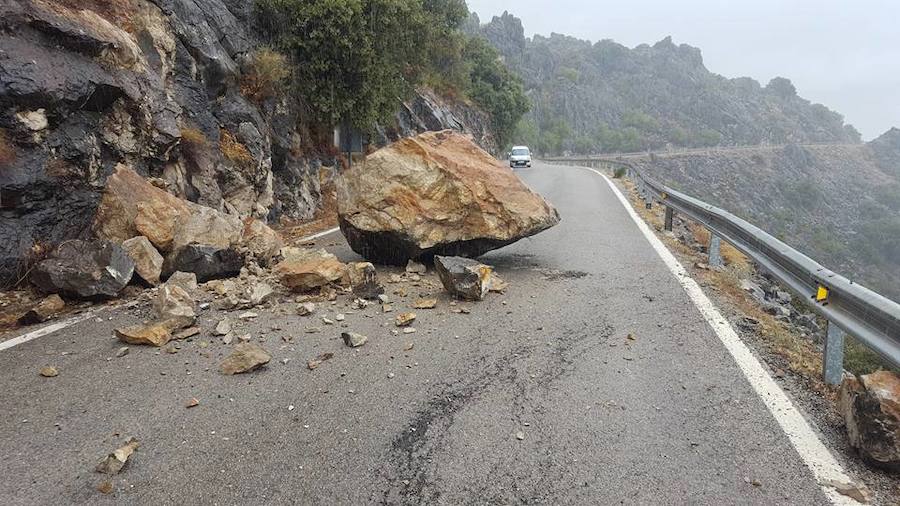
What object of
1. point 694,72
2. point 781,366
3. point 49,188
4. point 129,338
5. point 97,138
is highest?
point 694,72

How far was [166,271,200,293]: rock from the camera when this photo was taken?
20.1 feet

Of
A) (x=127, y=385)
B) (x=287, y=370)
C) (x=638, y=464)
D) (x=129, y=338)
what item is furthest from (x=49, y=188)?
(x=638, y=464)

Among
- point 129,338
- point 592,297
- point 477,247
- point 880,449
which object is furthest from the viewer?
point 477,247

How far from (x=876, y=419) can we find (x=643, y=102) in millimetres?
161085

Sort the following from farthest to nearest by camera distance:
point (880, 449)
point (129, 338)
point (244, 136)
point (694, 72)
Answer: point (694, 72) < point (244, 136) < point (129, 338) < point (880, 449)

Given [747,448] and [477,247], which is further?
[477,247]

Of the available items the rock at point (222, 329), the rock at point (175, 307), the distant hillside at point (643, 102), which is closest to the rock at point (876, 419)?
the rock at point (222, 329)

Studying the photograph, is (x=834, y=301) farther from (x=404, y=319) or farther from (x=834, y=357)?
(x=404, y=319)

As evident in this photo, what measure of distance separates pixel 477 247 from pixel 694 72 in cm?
18756

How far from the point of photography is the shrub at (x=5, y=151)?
627cm

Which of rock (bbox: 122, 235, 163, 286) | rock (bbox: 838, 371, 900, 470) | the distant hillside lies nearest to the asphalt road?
rock (bbox: 838, 371, 900, 470)

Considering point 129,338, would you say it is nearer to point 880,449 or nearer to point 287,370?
point 287,370

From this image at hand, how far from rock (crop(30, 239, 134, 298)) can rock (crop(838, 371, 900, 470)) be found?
6346 millimetres

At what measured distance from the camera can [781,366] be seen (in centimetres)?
416
